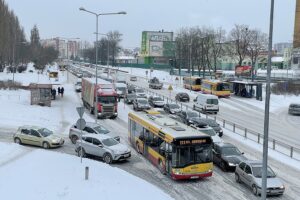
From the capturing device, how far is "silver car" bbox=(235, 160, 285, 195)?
1839 cm

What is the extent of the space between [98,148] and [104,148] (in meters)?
0.43

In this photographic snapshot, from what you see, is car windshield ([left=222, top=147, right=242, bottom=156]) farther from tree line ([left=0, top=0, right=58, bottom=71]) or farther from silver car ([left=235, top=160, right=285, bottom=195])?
tree line ([left=0, top=0, right=58, bottom=71])

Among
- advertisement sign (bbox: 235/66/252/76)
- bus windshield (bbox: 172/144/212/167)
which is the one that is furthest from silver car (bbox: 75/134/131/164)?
advertisement sign (bbox: 235/66/252/76)

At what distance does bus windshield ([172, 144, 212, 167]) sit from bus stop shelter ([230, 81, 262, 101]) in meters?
38.5

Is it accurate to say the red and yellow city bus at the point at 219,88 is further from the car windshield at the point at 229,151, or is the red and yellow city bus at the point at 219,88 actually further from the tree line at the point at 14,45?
the car windshield at the point at 229,151

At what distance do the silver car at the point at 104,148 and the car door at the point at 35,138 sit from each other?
3.58 meters

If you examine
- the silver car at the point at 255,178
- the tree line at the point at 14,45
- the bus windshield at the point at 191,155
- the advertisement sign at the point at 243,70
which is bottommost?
the silver car at the point at 255,178

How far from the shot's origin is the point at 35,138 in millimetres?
27234

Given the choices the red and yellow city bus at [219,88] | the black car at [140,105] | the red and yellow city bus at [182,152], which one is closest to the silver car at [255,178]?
the red and yellow city bus at [182,152]

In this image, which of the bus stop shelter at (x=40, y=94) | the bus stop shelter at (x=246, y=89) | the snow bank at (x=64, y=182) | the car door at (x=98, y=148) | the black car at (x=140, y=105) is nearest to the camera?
the snow bank at (x=64, y=182)

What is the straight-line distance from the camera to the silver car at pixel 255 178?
18391 millimetres

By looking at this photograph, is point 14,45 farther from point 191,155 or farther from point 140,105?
point 191,155

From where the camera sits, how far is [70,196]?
51.5 ft

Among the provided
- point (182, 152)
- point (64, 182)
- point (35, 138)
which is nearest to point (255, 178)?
point (182, 152)
